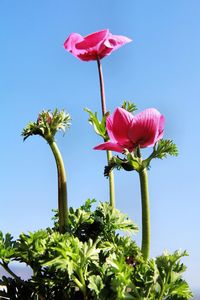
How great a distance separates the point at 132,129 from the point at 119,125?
4 centimetres

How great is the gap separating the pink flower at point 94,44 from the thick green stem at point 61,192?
0.41m

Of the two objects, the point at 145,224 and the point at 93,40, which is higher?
the point at 93,40

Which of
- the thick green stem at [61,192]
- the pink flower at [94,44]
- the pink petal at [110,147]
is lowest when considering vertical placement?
the thick green stem at [61,192]

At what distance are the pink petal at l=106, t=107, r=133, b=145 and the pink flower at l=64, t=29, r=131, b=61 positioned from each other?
0.39 meters

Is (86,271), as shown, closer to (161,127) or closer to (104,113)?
(161,127)

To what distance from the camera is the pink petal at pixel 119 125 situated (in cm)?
171

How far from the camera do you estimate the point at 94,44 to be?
2037mm

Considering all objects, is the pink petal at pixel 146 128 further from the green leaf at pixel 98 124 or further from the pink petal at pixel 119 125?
the green leaf at pixel 98 124

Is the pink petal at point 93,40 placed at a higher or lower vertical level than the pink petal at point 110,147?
higher

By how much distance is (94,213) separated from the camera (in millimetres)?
1869

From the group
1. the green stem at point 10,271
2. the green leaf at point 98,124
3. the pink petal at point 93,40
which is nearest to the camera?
the green stem at point 10,271

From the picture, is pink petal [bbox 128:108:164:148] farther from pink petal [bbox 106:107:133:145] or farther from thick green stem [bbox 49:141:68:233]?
thick green stem [bbox 49:141:68:233]

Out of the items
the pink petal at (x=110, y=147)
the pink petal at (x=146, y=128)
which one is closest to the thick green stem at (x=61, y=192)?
the pink petal at (x=110, y=147)

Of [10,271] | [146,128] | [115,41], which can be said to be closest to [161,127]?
[146,128]
